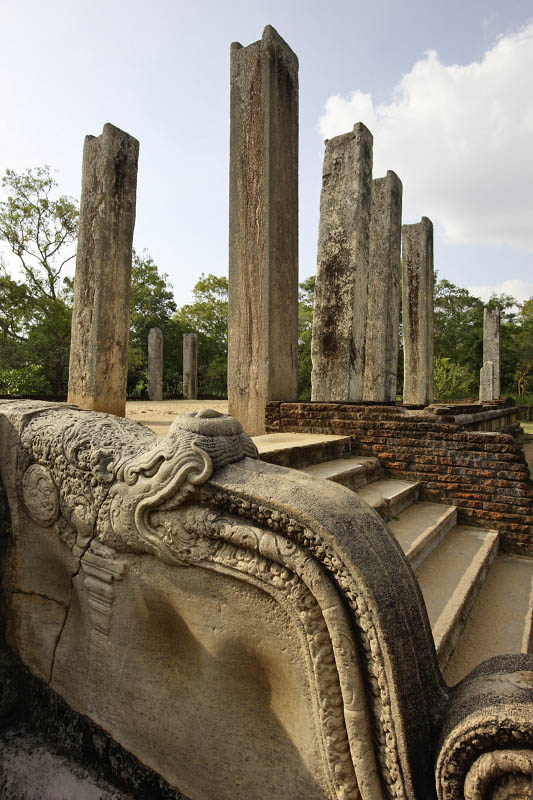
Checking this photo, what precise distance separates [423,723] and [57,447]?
1.49 metres

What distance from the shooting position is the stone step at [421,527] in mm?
2928

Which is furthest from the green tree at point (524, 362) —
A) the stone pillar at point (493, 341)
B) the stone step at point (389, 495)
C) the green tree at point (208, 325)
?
the stone step at point (389, 495)

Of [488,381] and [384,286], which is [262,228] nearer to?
[384,286]

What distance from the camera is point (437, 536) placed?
3326 mm

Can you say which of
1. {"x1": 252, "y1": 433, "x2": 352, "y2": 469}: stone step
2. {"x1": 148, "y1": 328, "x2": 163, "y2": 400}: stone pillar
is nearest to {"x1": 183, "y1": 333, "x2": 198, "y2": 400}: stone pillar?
{"x1": 148, "y1": 328, "x2": 163, "y2": 400}: stone pillar

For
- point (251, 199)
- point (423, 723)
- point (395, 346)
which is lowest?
point (423, 723)

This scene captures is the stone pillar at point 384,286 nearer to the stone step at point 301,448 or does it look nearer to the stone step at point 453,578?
the stone step at point 301,448

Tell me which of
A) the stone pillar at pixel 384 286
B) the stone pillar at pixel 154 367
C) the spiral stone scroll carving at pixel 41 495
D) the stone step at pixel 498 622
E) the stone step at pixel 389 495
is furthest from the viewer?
the stone pillar at pixel 154 367

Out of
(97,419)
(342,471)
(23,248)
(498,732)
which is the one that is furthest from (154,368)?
(498,732)

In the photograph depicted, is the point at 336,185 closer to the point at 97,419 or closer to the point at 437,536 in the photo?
the point at 437,536

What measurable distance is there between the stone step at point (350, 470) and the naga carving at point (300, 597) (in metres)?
1.86

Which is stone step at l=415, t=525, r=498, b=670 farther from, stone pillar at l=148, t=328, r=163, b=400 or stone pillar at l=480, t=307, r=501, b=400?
stone pillar at l=480, t=307, r=501, b=400

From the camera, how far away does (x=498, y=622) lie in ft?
8.21

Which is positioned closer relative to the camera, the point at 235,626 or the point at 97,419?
the point at 235,626
